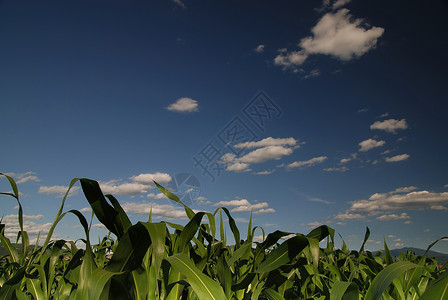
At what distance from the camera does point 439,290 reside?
0.88 m

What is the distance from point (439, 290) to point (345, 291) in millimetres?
363

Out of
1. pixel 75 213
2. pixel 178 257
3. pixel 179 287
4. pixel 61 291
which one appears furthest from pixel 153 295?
pixel 61 291

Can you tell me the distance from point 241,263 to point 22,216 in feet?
4.59

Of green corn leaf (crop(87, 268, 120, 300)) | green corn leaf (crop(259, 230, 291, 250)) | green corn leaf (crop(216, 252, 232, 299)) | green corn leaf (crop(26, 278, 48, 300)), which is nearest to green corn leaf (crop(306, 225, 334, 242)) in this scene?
green corn leaf (crop(259, 230, 291, 250))

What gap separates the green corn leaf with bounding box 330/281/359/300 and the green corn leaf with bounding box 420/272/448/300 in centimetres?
29

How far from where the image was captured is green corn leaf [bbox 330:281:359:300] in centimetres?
113

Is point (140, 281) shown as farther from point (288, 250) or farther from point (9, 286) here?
point (9, 286)

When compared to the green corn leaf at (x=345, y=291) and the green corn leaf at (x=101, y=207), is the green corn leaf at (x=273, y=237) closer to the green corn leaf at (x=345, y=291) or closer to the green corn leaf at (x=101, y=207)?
the green corn leaf at (x=345, y=291)

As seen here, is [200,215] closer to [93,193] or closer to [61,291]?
[93,193]

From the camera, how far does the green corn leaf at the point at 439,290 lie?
87cm

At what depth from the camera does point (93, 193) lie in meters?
1.03

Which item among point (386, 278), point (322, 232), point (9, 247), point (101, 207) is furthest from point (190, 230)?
point (9, 247)

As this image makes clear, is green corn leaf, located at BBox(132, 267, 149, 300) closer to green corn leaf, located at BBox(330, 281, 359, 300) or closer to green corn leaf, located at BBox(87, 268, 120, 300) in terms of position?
green corn leaf, located at BBox(87, 268, 120, 300)

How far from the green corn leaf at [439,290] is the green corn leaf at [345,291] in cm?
29
